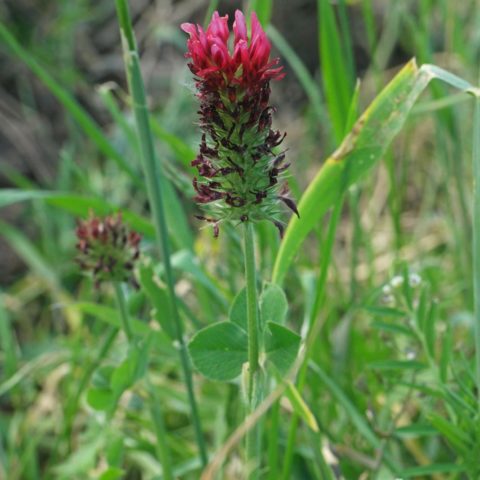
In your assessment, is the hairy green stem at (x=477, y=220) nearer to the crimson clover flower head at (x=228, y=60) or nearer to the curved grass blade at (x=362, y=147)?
the curved grass blade at (x=362, y=147)

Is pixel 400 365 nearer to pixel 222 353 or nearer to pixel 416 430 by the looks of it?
pixel 416 430

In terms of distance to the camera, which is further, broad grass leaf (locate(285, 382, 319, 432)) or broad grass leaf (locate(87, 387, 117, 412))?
broad grass leaf (locate(87, 387, 117, 412))

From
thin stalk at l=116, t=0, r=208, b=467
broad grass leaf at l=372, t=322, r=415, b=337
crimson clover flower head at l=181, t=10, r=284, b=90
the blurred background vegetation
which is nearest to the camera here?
crimson clover flower head at l=181, t=10, r=284, b=90

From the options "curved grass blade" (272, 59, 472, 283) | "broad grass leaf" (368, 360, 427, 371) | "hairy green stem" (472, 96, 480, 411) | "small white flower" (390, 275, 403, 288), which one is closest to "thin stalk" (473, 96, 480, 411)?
"hairy green stem" (472, 96, 480, 411)

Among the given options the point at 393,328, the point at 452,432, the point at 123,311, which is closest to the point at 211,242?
the point at 123,311

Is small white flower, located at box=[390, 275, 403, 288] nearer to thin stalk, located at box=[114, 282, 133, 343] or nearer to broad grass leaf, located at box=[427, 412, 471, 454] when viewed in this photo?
broad grass leaf, located at box=[427, 412, 471, 454]

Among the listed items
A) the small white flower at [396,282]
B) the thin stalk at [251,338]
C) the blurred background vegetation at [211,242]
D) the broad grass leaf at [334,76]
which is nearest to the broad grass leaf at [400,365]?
the blurred background vegetation at [211,242]
